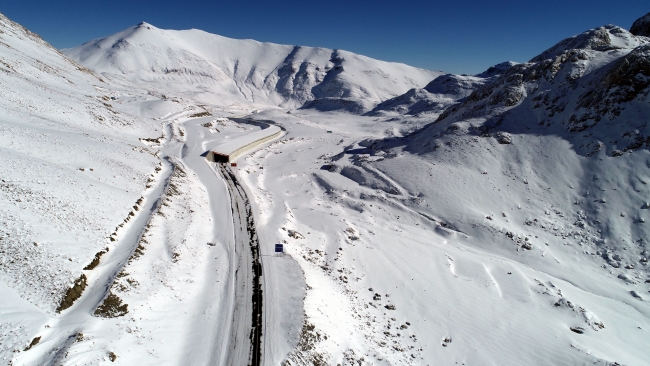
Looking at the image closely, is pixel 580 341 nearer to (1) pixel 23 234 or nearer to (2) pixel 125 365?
(2) pixel 125 365

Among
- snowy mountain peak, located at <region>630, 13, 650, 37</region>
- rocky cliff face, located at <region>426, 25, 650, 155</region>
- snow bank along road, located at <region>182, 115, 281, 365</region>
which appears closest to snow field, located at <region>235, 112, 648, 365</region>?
snow bank along road, located at <region>182, 115, 281, 365</region>

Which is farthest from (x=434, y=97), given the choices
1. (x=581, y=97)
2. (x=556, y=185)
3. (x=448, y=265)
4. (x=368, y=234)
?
(x=448, y=265)

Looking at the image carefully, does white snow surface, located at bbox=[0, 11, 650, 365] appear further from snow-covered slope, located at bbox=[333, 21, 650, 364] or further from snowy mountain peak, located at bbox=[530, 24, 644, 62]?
snowy mountain peak, located at bbox=[530, 24, 644, 62]

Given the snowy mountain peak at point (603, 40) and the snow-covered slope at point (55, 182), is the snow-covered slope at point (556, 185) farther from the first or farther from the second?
the snow-covered slope at point (55, 182)

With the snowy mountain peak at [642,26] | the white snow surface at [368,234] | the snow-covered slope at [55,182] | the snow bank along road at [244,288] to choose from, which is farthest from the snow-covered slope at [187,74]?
the snow bank along road at [244,288]

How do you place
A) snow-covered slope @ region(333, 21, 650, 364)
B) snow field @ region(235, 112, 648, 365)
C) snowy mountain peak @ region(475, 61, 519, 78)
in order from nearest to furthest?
snow field @ region(235, 112, 648, 365) → snow-covered slope @ region(333, 21, 650, 364) → snowy mountain peak @ region(475, 61, 519, 78)

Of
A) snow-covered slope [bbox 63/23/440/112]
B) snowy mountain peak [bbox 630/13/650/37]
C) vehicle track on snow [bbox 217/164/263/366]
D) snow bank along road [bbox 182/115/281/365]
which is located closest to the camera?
snow bank along road [bbox 182/115/281/365]

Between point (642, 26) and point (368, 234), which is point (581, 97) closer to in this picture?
point (368, 234)
